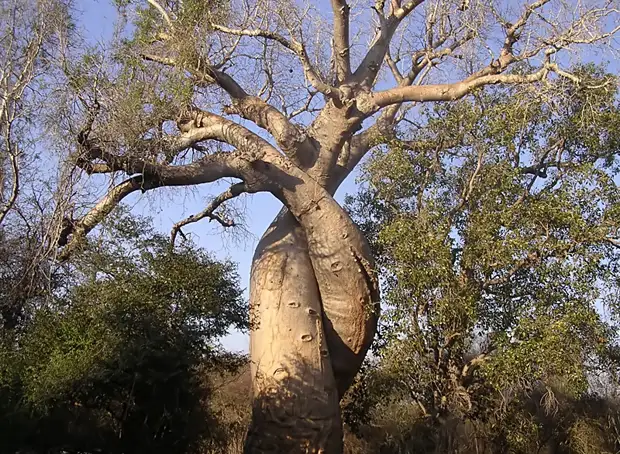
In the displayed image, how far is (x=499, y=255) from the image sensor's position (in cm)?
536

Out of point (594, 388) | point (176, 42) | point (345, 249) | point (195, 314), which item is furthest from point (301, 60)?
point (594, 388)

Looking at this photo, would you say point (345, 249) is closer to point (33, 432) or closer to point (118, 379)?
point (118, 379)

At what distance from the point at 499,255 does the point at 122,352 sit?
3.59 meters

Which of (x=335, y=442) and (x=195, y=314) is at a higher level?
(x=195, y=314)

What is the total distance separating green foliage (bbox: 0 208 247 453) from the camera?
6652 mm

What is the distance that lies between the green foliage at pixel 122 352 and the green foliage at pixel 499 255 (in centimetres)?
205

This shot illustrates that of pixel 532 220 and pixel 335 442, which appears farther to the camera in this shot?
pixel 335 442

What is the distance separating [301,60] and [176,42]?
1.19 metres

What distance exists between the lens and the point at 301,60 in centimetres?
697

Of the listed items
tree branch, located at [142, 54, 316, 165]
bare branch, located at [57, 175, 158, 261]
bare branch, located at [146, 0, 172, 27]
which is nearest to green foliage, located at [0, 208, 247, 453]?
bare branch, located at [57, 175, 158, 261]

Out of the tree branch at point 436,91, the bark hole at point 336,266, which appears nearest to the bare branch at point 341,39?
the tree branch at point 436,91

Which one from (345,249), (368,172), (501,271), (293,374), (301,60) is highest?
(301,60)

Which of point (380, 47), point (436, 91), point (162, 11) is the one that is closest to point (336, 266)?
point (436, 91)

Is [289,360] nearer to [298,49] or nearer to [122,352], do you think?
[122,352]
